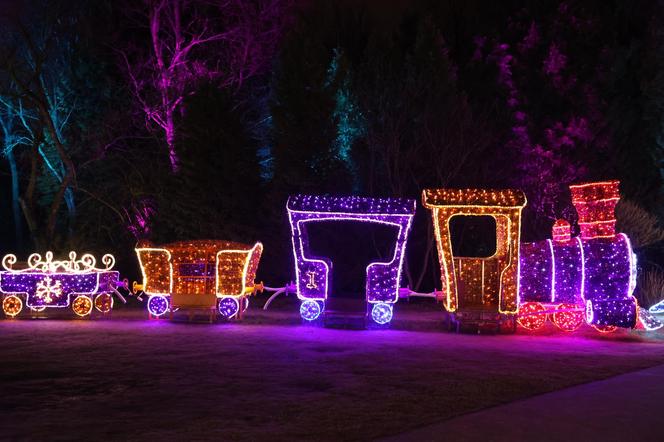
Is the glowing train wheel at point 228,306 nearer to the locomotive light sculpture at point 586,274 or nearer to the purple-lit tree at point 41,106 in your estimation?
the locomotive light sculpture at point 586,274

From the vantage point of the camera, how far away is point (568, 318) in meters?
14.4

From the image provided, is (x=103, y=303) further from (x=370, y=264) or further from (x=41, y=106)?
(x=41, y=106)

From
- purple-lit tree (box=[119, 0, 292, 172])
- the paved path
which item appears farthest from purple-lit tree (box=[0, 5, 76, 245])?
the paved path

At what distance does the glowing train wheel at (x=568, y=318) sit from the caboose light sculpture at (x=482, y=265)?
88 centimetres

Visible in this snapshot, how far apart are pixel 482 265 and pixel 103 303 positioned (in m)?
8.70

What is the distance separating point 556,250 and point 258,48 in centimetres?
1364

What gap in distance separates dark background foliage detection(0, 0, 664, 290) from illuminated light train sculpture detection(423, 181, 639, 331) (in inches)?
232

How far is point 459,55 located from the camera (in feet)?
93.8

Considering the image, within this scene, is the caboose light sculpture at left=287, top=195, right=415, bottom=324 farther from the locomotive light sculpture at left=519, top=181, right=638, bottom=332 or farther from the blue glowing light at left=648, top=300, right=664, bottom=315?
the blue glowing light at left=648, top=300, right=664, bottom=315

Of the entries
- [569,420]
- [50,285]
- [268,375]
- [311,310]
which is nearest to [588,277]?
[311,310]

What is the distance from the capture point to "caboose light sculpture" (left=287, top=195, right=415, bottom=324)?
1501 cm

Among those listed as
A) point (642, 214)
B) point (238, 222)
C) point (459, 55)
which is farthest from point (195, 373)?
point (459, 55)

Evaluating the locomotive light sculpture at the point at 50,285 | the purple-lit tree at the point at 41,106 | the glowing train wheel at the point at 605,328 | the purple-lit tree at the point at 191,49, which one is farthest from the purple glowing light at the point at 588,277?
the purple-lit tree at the point at 41,106

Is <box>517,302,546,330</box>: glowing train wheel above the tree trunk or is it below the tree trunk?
below
